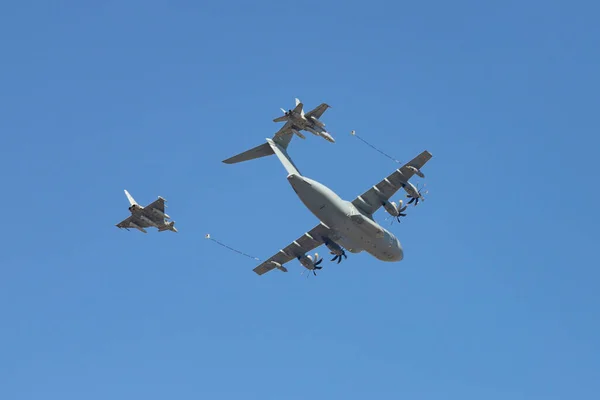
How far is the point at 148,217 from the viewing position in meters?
64.8

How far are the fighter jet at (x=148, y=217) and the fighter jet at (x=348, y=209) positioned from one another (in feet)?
19.9

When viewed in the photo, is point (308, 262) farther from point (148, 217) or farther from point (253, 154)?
point (148, 217)

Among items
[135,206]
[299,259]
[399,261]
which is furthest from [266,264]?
[135,206]

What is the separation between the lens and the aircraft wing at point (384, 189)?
69.1 m

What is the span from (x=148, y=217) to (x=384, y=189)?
16.8 m

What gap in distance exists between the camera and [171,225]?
65750 mm

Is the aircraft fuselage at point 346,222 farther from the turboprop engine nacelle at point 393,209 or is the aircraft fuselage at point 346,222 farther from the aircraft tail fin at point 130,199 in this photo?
the aircraft tail fin at point 130,199

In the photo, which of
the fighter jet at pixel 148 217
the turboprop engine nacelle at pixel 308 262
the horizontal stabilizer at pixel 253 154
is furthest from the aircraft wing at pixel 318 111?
the turboprop engine nacelle at pixel 308 262

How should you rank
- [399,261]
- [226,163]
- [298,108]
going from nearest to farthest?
[298,108], [226,163], [399,261]

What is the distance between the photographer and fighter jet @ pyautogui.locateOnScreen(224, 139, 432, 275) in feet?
212

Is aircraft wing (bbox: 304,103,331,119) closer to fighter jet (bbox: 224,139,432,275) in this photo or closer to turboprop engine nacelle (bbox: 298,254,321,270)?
fighter jet (bbox: 224,139,432,275)

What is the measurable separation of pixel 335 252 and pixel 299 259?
3.50 metres

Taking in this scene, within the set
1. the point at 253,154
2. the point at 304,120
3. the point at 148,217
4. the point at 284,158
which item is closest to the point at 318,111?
the point at 304,120

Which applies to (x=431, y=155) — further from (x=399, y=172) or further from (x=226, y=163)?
(x=226, y=163)
